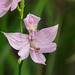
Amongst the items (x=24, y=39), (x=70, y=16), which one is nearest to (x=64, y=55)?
(x=70, y=16)

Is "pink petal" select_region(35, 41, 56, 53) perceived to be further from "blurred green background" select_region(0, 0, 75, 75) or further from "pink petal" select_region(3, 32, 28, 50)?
"blurred green background" select_region(0, 0, 75, 75)

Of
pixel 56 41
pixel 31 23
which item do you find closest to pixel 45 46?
pixel 31 23

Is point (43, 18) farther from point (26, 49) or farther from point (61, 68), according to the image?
point (26, 49)

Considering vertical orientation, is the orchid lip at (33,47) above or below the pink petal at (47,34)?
below

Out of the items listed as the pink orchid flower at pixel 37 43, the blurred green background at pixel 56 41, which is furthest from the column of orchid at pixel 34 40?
the blurred green background at pixel 56 41

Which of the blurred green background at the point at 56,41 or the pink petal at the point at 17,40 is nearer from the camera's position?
the pink petal at the point at 17,40

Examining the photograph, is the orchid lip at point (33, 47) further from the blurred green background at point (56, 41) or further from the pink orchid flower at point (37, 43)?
the blurred green background at point (56, 41)

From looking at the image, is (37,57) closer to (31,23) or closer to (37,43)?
(37,43)
